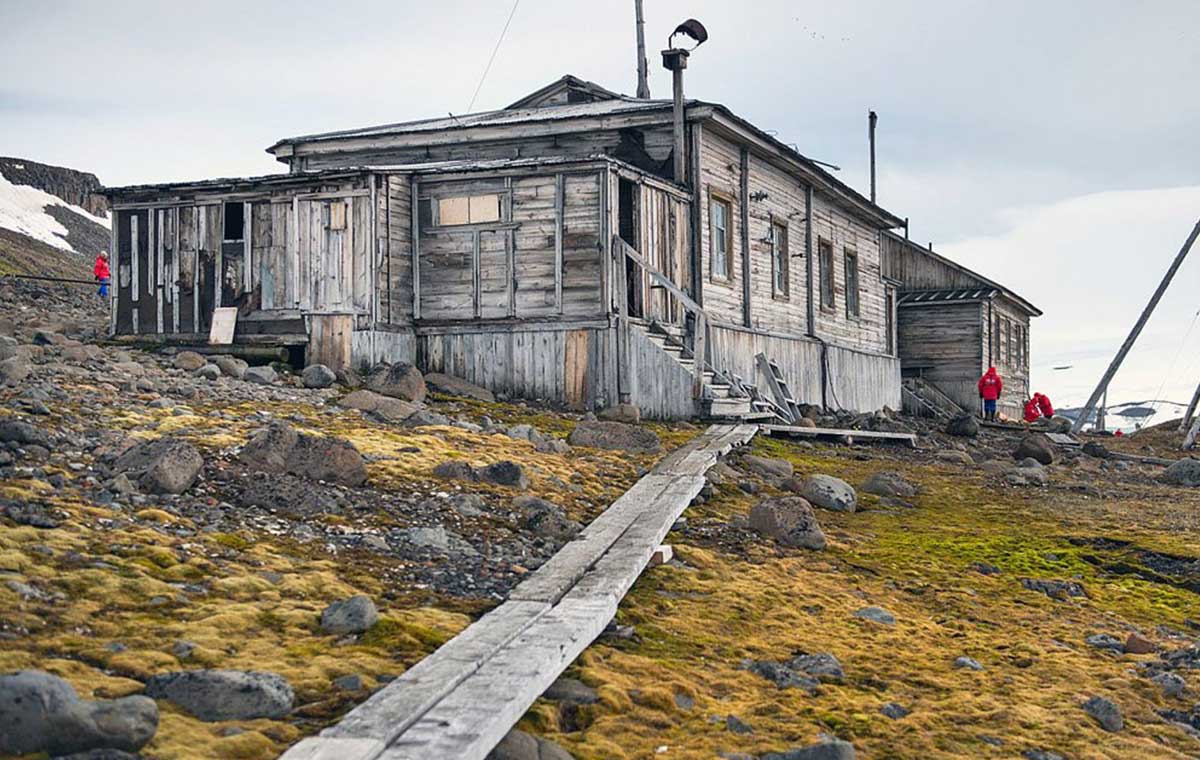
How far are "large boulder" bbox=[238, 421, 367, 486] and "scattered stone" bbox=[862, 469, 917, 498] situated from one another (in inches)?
238

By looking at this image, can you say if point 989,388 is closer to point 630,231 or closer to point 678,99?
point 678,99

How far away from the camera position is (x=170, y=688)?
16.0 feet

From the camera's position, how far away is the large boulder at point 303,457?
9.22 m

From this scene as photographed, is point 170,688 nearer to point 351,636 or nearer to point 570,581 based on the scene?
point 351,636

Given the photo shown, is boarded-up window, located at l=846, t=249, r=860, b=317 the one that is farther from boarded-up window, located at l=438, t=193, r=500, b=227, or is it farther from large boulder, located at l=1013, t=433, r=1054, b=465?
boarded-up window, located at l=438, t=193, r=500, b=227

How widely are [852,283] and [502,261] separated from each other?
44.9ft

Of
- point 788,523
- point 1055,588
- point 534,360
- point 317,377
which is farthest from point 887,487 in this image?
point 317,377

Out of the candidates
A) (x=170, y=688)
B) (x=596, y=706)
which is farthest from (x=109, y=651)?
(x=596, y=706)

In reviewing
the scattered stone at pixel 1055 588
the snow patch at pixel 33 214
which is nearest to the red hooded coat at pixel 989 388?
the scattered stone at pixel 1055 588

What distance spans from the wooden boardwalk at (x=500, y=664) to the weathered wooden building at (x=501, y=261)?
9598 mm

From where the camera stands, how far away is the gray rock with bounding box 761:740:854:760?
5.01 m

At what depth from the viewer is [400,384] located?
16.3 m

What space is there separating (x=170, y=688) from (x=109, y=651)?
1.96ft

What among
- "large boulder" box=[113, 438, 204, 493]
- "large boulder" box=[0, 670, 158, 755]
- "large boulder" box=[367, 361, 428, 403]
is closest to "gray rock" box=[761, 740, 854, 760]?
"large boulder" box=[0, 670, 158, 755]
